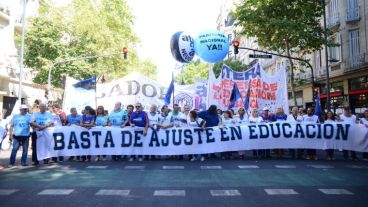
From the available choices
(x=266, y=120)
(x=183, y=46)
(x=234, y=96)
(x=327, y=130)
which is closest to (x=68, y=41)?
(x=183, y=46)

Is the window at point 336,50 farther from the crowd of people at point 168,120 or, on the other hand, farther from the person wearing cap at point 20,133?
the person wearing cap at point 20,133

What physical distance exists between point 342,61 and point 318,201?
89.1 ft

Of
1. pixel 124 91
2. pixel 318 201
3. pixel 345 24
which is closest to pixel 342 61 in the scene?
pixel 345 24

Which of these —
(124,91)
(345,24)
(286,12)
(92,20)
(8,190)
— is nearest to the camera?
(8,190)

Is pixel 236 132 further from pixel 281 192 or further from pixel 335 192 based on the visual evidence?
pixel 335 192

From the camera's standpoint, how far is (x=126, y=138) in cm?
1306

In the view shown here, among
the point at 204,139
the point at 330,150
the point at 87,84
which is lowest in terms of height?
the point at 330,150

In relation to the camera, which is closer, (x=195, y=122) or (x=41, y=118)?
(x=41, y=118)

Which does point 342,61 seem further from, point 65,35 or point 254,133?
point 65,35

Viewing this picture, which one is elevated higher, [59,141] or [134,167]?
[59,141]

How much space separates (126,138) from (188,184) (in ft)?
16.9

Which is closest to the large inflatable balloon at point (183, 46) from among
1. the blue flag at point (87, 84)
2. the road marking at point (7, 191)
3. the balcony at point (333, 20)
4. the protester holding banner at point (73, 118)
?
the blue flag at point (87, 84)

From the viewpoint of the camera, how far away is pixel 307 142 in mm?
13242

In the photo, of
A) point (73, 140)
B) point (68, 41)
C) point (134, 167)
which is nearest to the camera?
point (134, 167)
